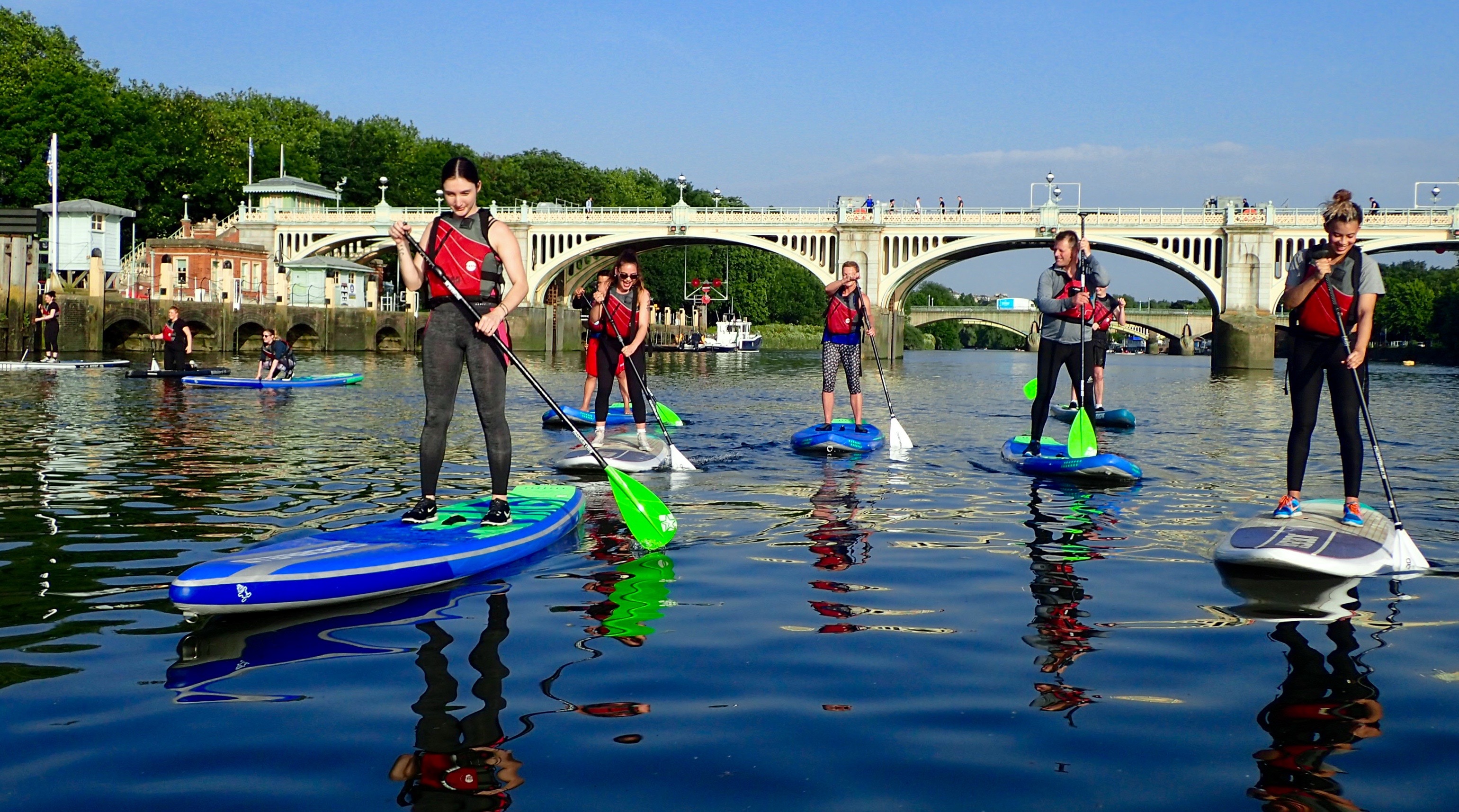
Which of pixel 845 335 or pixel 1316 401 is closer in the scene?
pixel 1316 401

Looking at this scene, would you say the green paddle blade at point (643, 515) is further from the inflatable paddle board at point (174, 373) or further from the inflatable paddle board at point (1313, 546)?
the inflatable paddle board at point (174, 373)

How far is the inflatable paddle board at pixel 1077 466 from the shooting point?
1211cm

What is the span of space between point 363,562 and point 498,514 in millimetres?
1518

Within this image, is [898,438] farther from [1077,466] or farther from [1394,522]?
[1394,522]

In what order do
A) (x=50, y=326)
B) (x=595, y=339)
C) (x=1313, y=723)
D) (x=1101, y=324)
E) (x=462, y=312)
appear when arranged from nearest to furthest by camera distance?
(x=1313, y=723) → (x=462, y=312) → (x=595, y=339) → (x=1101, y=324) → (x=50, y=326)

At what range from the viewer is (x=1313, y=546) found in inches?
294

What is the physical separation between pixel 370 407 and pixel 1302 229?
59393 mm

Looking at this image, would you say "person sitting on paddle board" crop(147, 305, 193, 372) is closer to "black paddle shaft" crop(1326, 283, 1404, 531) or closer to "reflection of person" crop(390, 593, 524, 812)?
"reflection of person" crop(390, 593, 524, 812)

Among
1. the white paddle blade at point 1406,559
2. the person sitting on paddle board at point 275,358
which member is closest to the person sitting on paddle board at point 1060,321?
the white paddle blade at point 1406,559

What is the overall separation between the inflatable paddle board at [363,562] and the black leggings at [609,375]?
17.1 feet

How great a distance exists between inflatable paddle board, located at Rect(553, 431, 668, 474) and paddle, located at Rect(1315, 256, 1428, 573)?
6350mm

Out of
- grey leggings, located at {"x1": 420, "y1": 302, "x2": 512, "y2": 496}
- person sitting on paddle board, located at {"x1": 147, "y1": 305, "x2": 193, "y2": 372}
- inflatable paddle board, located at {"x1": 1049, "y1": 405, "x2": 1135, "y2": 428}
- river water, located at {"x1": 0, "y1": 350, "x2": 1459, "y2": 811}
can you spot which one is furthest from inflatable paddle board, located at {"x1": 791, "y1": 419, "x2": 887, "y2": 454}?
person sitting on paddle board, located at {"x1": 147, "y1": 305, "x2": 193, "y2": 372}

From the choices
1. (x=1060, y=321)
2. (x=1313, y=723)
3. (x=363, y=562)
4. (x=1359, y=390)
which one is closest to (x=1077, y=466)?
(x=1060, y=321)

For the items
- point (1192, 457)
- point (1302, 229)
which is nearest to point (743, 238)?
point (1302, 229)
